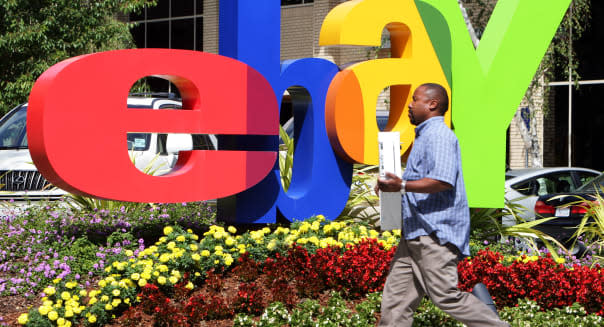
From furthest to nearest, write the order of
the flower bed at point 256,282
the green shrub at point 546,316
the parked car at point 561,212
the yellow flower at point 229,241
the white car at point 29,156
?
the parked car at point 561,212 < the white car at point 29,156 < the yellow flower at point 229,241 < the green shrub at point 546,316 < the flower bed at point 256,282

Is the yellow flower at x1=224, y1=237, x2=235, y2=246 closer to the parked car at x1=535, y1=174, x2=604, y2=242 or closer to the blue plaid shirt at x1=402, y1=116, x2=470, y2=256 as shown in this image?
the blue plaid shirt at x1=402, y1=116, x2=470, y2=256

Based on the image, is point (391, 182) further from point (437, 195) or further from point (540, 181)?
point (540, 181)

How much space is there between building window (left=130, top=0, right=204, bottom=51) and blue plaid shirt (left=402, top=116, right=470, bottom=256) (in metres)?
25.5

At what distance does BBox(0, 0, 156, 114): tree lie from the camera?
643 inches

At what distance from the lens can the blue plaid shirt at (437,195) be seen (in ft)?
16.6

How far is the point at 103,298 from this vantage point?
6395 millimetres

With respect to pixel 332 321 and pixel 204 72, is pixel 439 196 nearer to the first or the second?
pixel 332 321

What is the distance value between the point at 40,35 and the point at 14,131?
548 cm

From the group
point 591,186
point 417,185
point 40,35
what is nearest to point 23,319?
point 417,185

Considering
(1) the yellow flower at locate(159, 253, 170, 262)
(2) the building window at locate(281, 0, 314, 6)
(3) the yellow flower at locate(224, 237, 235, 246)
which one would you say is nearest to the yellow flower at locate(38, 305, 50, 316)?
(1) the yellow flower at locate(159, 253, 170, 262)

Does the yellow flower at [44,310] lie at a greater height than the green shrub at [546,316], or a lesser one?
greater

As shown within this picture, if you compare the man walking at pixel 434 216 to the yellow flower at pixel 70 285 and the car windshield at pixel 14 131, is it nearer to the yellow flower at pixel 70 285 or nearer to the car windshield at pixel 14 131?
the yellow flower at pixel 70 285

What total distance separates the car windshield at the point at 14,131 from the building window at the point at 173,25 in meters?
18.6

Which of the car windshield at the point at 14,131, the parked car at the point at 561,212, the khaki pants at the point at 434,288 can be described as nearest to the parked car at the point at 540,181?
the parked car at the point at 561,212
